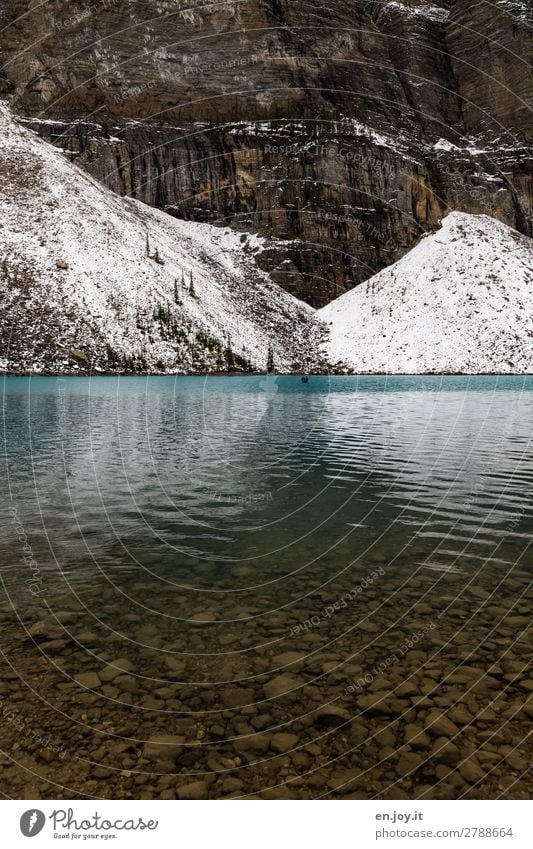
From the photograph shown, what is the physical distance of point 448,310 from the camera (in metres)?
126

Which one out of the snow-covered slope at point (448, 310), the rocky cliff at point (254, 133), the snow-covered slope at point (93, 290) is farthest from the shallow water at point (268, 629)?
the rocky cliff at point (254, 133)

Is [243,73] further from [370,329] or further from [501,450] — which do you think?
[501,450]

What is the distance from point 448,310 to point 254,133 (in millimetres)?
83331

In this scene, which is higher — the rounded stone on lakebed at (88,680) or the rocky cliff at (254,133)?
the rocky cliff at (254,133)

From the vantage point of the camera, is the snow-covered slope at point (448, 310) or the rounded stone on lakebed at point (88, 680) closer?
the rounded stone on lakebed at point (88, 680)

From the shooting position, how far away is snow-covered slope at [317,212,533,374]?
118875 millimetres

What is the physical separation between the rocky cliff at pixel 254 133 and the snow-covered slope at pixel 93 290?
38.2 metres

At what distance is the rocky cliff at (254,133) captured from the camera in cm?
14838

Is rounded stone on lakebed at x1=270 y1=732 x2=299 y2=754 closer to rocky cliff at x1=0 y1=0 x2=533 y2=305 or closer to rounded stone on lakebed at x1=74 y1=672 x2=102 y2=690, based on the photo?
rounded stone on lakebed at x1=74 y1=672 x2=102 y2=690

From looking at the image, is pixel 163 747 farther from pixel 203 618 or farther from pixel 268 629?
pixel 203 618

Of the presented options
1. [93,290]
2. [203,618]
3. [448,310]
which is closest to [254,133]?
[448,310]

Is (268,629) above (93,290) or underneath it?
underneath

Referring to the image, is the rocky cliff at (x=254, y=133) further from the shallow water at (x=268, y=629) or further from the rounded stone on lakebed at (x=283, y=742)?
the rounded stone on lakebed at (x=283, y=742)

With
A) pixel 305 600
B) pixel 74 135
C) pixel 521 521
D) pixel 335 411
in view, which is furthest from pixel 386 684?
pixel 74 135
